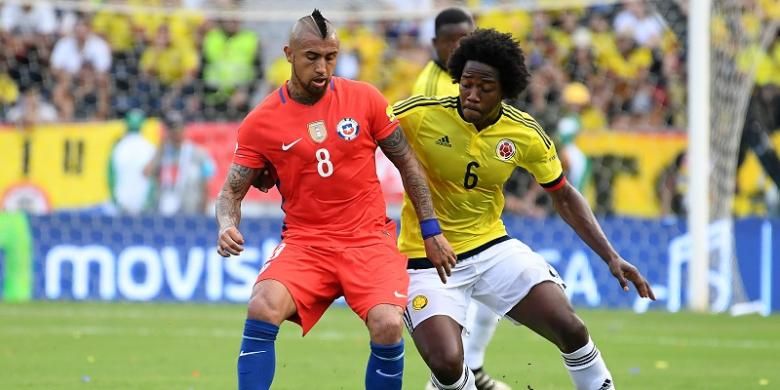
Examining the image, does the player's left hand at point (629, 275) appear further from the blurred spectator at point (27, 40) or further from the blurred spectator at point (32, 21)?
the blurred spectator at point (32, 21)

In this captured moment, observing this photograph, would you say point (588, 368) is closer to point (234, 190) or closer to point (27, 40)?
point (234, 190)

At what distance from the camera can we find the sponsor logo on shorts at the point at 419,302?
7539mm

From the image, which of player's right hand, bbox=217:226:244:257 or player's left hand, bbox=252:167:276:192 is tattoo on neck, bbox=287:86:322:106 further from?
player's right hand, bbox=217:226:244:257

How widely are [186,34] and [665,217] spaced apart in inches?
264

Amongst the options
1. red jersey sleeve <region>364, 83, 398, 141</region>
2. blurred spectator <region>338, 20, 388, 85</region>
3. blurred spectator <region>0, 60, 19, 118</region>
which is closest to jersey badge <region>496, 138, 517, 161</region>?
red jersey sleeve <region>364, 83, 398, 141</region>

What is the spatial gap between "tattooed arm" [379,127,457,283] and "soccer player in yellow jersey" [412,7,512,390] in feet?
6.29

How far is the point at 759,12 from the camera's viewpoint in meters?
17.4

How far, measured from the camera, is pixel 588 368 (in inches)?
297

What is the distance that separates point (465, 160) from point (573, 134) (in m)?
10.3

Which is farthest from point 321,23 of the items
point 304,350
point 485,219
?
point 304,350

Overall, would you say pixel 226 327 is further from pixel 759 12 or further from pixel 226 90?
pixel 759 12

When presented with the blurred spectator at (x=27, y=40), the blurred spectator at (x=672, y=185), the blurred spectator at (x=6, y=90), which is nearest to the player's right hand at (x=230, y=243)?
the blurred spectator at (x=672, y=185)

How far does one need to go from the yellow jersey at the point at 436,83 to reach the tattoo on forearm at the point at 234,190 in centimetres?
225

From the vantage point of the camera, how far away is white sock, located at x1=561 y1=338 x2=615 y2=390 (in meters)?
7.54
